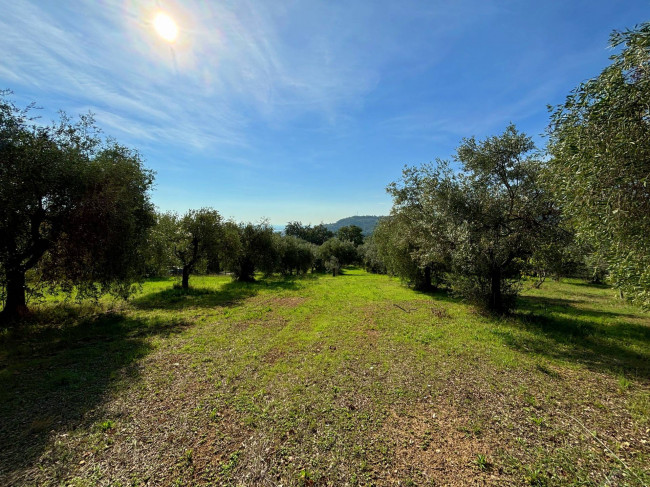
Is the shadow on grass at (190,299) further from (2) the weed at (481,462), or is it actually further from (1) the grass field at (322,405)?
(2) the weed at (481,462)

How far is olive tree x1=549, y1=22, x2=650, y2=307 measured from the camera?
6367 mm

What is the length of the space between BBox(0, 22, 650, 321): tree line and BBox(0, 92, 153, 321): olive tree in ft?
0.16

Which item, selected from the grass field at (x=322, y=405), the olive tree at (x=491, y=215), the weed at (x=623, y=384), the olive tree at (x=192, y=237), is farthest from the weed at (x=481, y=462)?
the olive tree at (x=192, y=237)

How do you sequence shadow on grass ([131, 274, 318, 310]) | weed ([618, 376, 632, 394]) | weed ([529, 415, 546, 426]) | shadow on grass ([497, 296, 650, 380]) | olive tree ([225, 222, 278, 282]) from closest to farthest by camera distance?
weed ([529, 415, 546, 426]) < weed ([618, 376, 632, 394]) < shadow on grass ([497, 296, 650, 380]) < shadow on grass ([131, 274, 318, 310]) < olive tree ([225, 222, 278, 282])

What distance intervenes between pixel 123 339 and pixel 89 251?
5.03 m

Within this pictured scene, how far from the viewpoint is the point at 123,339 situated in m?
11.7

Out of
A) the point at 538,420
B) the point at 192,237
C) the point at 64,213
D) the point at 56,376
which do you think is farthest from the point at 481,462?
the point at 192,237

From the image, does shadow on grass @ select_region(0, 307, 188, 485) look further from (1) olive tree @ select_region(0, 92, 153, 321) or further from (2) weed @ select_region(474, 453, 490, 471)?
(2) weed @ select_region(474, 453, 490, 471)

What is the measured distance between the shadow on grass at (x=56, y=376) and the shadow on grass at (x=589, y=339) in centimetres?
1528

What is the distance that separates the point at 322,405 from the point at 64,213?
1475 centimetres

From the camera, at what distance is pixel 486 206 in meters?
14.4

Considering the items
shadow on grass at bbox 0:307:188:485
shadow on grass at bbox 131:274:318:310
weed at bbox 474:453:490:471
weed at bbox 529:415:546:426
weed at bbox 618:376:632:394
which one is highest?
weed at bbox 618:376:632:394

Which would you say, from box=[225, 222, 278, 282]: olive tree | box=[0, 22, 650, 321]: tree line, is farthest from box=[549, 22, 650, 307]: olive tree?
box=[225, 222, 278, 282]: olive tree

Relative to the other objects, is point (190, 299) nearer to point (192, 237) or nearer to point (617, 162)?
point (192, 237)
